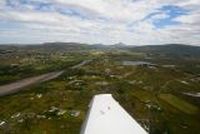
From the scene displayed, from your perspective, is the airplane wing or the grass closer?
the airplane wing

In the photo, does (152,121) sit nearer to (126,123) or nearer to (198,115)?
(198,115)

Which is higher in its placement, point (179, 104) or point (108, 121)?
point (108, 121)

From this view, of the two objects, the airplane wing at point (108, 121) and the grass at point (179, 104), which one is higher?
the airplane wing at point (108, 121)

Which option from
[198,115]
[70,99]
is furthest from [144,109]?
[70,99]

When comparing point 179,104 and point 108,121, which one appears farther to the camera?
point 179,104

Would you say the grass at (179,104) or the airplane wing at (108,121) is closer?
the airplane wing at (108,121)
